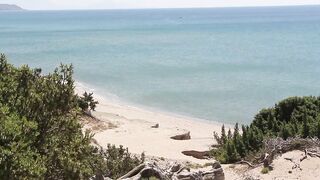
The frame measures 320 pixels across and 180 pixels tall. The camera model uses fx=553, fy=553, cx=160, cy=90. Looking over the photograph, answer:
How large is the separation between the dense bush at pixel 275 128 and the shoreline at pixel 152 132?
1.39 meters

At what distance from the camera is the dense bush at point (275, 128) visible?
20405mm

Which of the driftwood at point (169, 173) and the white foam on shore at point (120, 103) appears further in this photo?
the white foam on shore at point (120, 103)

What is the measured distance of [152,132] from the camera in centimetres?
2980

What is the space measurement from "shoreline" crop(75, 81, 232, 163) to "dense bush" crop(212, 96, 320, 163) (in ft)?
4.56

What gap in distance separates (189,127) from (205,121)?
13.1 feet

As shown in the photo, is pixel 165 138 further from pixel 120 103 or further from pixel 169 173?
pixel 120 103

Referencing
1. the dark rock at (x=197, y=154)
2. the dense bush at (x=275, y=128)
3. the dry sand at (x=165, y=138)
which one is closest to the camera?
the dry sand at (x=165, y=138)

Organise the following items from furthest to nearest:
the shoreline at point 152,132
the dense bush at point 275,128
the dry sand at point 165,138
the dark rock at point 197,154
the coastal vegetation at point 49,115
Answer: the shoreline at point 152,132 → the dark rock at point 197,154 → the dense bush at point 275,128 → the dry sand at point 165,138 → the coastal vegetation at point 49,115

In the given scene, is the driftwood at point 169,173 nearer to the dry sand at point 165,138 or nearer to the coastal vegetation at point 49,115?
the dry sand at point 165,138

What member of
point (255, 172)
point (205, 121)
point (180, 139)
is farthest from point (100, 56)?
point (255, 172)

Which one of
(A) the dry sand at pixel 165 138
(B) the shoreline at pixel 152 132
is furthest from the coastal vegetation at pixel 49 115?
(B) the shoreline at pixel 152 132

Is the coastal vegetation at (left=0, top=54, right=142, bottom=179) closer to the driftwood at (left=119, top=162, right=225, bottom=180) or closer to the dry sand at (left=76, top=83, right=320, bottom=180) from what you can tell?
the driftwood at (left=119, top=162, right=225, bottom=180)

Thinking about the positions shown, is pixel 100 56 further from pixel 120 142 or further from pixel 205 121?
pixel 120 142

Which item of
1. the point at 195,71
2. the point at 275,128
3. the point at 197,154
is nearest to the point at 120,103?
the point at 195,71
